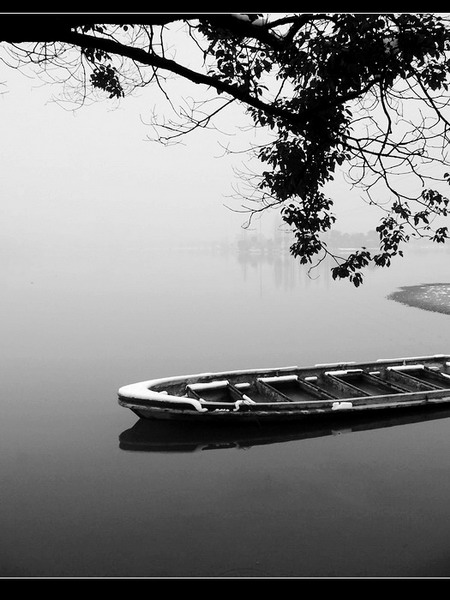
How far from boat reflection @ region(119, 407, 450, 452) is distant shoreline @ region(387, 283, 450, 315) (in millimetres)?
21653

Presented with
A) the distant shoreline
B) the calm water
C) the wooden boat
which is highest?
the distant shoreline

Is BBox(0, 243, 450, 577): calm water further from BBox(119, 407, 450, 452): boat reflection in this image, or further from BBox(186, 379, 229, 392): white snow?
BBox(186, 379, 229, 392): white snow

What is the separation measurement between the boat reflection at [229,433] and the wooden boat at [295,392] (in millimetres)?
305

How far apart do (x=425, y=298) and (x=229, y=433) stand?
102ft

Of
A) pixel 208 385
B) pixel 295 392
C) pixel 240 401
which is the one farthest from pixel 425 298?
pixel 240 401

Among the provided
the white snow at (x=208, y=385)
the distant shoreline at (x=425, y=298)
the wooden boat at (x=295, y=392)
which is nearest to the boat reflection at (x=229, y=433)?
the wooden boat at (x=295, y=392)

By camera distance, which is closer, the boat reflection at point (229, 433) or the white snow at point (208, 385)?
the boat reflection at point (229, 433)

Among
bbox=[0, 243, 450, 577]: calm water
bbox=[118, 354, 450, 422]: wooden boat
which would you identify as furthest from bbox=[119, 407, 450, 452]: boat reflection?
bbox=[118, 354, 450, 422]: wooden boat

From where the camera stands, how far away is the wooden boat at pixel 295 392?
31.0 feet

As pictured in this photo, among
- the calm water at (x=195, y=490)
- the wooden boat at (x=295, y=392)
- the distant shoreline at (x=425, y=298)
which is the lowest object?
the calm water at (x=195, y=490)

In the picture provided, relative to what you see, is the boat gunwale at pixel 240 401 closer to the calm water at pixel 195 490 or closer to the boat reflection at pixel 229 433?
the boat reflection at pixel 229 433

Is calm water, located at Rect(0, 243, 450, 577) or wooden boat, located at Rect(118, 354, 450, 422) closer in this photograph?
calm water, located at Rect(0, 243, 450, 577)

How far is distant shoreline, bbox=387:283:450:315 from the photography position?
1271 inches
